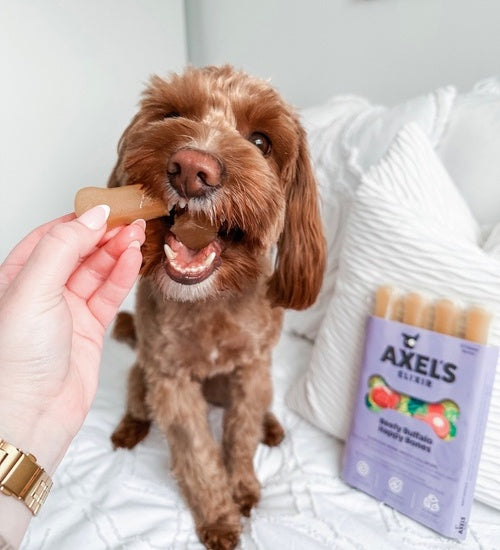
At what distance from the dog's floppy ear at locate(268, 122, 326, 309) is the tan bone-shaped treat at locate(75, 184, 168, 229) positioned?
394mm

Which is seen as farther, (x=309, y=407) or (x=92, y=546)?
(x=309, y=407)

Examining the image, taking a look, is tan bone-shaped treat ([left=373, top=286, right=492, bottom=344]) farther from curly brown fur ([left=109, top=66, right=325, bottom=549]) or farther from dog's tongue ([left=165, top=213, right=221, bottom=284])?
dog's tongue ([left=165, top=213, right=221, bottom=284])

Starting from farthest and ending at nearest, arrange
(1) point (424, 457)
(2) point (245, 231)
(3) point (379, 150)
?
(3) point (379, 150), (1) point (424, 457), (2) point (245, 231)

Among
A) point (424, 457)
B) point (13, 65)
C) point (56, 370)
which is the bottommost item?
point (424, 457)

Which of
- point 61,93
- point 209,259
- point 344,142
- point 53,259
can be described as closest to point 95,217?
point 53,259

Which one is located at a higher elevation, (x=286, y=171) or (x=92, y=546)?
(x=286, y=171)

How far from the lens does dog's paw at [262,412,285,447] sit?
4.65 feet

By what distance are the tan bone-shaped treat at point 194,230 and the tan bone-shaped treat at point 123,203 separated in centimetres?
5

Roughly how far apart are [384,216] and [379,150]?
0.39 meters

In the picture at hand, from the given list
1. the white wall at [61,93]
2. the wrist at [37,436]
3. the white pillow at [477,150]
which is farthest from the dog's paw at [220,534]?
the white wall at [61,93]

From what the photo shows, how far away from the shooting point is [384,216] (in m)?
1.21

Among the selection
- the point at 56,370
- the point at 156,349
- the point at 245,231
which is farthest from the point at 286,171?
the point at 56,370

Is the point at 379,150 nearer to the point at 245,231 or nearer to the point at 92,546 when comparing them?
the point at 245,231

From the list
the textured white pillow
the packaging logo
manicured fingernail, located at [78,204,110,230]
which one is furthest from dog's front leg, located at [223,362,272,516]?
manicured fingernail, located at [78,204,110,230]
